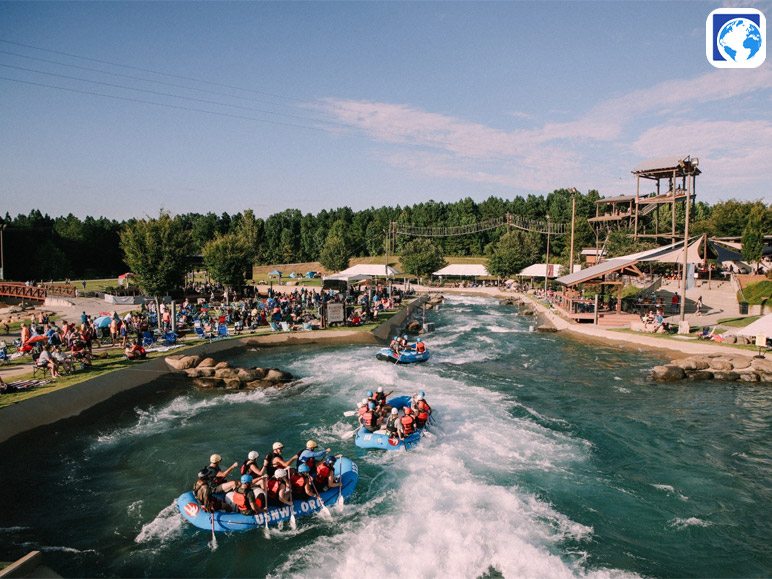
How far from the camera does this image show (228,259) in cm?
4416

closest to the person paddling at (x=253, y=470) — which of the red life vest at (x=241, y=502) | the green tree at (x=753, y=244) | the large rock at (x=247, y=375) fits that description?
the red life vest at (x=241, y=502)

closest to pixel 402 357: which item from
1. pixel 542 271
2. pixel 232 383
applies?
pixel 232 383

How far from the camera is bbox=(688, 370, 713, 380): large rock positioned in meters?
25.6

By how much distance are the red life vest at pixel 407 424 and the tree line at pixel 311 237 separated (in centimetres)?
2228

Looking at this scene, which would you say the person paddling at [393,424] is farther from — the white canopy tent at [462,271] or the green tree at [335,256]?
the green tree at [335,256]

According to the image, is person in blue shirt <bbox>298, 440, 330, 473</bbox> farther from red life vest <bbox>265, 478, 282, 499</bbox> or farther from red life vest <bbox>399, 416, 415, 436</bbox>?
red life vest <bbox>399, 416, 415, 436</bbox>


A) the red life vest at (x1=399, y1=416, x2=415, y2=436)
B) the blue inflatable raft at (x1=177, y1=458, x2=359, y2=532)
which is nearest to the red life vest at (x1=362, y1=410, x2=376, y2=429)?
the red life vest at (x1=399, y1=416, x2=415, y2=436)

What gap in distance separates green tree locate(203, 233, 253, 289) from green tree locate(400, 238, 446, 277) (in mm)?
39781

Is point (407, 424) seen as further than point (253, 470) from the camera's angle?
Yes

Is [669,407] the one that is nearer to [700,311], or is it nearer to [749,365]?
[749,365]

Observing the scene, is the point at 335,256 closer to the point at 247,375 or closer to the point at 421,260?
the point at 421,260

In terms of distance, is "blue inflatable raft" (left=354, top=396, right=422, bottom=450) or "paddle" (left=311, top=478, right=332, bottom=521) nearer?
"paddle" (left=311, top=478, right=332, bottom=521)

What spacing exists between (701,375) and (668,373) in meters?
1.97

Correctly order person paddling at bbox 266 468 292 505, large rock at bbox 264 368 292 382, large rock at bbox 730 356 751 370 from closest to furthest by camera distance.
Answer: person paddling at bbox 266 468 292 505 < large rock at bbox 264 368 292 382 < large rock at bbox 730 356 751 370
